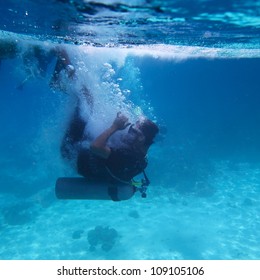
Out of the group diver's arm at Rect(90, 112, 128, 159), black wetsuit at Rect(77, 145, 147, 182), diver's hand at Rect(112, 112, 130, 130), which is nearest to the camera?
diver's arm at Rect(90, 112, 128, 159)

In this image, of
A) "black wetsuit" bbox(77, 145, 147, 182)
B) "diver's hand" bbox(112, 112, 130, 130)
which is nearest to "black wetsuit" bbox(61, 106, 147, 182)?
"black wetsuit" bbox(77, 145, 147, 182)

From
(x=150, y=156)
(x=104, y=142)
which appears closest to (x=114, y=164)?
(x=104, y=142)

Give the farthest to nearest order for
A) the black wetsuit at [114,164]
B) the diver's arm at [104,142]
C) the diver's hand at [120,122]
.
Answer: the black wetsuit at [114,164], the diver's hand at [120,122], the diver's arm at [104,142]

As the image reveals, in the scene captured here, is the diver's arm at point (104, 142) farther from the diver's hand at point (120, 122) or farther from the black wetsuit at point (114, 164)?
the black wetsuit at point (114, 164)

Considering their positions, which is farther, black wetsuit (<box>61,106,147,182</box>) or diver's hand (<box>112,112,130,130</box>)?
black wetsuit (<box>61,106,147,182</box>)

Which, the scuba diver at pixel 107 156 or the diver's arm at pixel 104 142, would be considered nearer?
the diver's arm at pixel 104 142

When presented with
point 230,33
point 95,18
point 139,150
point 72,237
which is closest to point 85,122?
point 139,150

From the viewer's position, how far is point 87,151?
17.7ft

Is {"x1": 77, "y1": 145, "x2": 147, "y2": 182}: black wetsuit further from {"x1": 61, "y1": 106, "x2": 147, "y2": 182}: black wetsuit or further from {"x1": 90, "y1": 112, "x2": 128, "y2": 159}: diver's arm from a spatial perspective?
{"x1": 90, "y1": 112, "x2": 128, "y2": 159}: diver's arm

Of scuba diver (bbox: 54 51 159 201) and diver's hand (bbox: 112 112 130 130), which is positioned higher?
diver's hand (bbox: 112 112 130 130)

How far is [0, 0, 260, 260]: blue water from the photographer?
21.5ft

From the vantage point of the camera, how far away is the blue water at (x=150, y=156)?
655cm

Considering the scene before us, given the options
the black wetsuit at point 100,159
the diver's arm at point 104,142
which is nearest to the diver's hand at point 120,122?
the diver's arm at point 104,142
